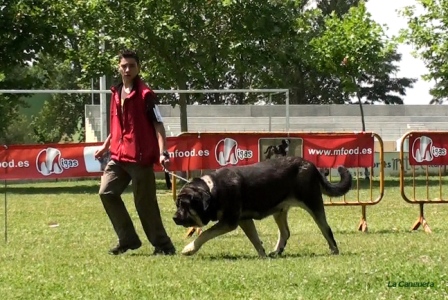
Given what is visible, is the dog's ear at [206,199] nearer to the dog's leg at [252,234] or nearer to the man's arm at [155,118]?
the dog's leg at [252,234]

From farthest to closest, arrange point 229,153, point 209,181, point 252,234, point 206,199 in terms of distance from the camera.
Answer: point 229,153 < point 252,234 < point 209,181 < point 206,199

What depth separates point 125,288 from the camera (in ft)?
22.1

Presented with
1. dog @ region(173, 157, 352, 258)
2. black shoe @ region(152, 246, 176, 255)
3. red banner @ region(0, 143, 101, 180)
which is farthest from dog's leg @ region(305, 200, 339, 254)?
red banner @ region(0, 143, 101, 180)

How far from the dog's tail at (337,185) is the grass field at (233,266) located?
0.62 meters

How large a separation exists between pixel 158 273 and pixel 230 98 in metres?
52.4

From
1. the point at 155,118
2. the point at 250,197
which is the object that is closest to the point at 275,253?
the point at 250,197

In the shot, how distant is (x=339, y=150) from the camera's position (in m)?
12.8

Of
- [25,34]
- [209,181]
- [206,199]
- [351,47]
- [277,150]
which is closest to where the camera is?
[206,199]

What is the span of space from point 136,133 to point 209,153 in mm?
3307

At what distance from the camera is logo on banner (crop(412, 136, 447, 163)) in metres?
12.8

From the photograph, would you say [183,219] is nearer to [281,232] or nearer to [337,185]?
[281,232]

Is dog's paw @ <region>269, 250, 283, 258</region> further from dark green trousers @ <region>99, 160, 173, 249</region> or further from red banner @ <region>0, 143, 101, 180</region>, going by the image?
red banner @ <region>0, 143, 101, 180</region>

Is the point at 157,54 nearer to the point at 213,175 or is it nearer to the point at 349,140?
the point at 349,140

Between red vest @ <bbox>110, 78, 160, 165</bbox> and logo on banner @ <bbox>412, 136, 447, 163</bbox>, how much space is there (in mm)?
4914
